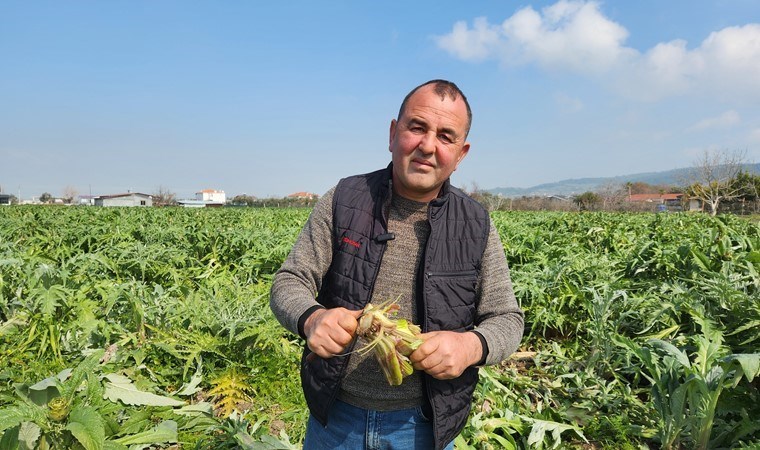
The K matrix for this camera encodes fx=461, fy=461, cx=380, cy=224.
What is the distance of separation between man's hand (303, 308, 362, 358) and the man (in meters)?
0.19

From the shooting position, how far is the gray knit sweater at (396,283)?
1594 mm

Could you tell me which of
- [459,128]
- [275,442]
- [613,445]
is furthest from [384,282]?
[613,445]

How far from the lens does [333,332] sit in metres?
1.32

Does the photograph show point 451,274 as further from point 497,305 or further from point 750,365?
point 750,365

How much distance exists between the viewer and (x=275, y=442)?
230 cm

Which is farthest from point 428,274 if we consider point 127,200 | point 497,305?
point 127,200

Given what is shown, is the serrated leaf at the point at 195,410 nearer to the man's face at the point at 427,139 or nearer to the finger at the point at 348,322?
the finger at the point at 348,322

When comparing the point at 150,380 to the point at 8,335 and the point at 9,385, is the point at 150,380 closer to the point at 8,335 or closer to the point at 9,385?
the point at 9,385

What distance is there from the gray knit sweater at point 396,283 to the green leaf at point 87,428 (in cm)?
74

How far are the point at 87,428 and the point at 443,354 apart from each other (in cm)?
127

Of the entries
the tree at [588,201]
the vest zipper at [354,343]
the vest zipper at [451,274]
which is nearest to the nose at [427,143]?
the vest zipper at [354,343]

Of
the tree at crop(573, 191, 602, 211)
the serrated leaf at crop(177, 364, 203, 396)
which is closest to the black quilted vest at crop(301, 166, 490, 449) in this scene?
the serrated leaf at crop(177, 364, 203, 396)

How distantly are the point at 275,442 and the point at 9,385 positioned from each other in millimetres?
1947

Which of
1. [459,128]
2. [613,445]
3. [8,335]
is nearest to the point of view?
[459,128]
